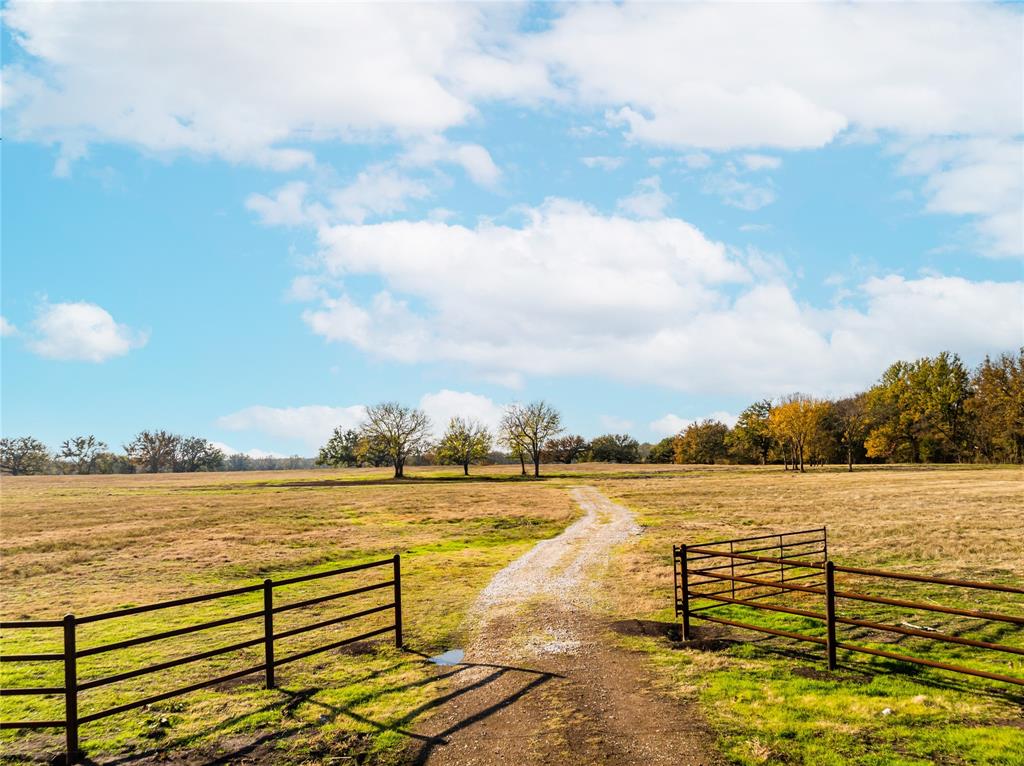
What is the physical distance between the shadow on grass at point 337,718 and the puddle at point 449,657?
1.61 ft

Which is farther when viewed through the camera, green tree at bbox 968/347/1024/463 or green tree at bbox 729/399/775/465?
green tree at bbox 729/399/775/465

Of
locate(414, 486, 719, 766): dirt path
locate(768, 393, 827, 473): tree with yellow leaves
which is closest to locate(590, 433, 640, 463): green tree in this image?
locate(768, 393, 827, 473): tree with yellow leaves

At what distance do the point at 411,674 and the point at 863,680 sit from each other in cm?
774

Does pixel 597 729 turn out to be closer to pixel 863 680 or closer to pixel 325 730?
pixel 325 730

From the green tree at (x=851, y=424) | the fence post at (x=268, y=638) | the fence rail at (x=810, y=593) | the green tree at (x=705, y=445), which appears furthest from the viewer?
the green tree at (x=705, y=445)

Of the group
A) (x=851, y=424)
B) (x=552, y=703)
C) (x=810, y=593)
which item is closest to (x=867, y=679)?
(x=552, y=703)

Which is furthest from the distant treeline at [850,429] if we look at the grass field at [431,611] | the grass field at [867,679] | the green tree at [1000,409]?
the grass field at [867,679]

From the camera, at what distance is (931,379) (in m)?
106

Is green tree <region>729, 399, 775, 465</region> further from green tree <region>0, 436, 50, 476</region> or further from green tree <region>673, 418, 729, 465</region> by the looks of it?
green tree <region>0, 436, 50, 476</region>

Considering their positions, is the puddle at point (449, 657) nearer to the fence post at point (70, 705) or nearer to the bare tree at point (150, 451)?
the fence post at point (70, 705)

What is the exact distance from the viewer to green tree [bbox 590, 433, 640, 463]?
13925cm

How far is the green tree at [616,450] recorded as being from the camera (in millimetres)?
139250

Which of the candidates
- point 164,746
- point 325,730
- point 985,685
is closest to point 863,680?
point 985,685

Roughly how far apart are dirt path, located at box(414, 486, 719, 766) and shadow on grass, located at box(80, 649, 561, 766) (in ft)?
0.15
